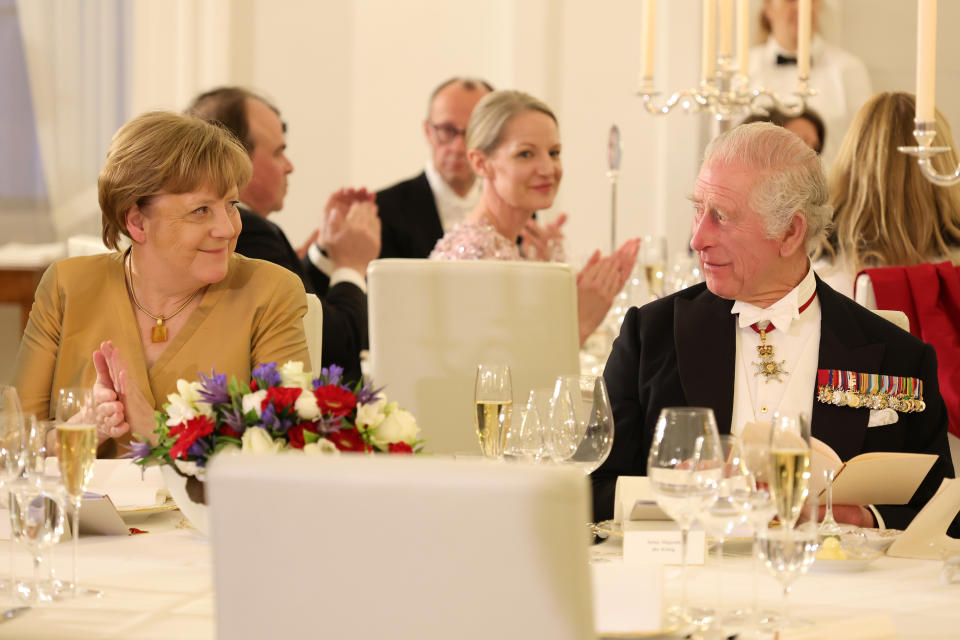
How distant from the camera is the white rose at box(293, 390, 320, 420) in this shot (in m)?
1.64

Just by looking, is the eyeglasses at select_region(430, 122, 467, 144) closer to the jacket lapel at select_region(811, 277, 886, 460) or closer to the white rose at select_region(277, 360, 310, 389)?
the jacket lapel at select_region(811, 277, 886, 460)

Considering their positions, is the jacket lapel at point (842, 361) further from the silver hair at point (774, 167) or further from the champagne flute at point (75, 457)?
the champagne flute at point (75, 457)

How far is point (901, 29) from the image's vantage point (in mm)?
6066

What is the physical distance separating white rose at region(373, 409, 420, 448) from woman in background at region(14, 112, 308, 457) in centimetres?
92

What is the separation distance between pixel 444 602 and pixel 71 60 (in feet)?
16.7

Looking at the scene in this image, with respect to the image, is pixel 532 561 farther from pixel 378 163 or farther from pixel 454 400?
pixel 378 163

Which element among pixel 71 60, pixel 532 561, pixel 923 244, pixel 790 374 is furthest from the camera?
pixel 71 60

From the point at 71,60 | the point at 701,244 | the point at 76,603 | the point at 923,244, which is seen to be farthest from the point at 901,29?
the point at 76,603

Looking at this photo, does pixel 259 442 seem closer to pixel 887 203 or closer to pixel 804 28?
pixel 887 203

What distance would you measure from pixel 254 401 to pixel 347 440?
0.13m

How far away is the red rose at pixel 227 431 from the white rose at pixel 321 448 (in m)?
0.10

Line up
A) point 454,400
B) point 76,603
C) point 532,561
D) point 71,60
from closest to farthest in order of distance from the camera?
point 532,561 → point 76,603 → point 454,400 → point 71,60

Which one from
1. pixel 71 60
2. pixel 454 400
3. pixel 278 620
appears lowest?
pixel 454 400

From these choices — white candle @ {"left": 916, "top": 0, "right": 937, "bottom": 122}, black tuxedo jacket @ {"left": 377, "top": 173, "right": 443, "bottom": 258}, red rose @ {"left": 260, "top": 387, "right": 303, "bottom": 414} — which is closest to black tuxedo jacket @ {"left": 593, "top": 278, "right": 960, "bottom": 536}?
white candle @ {"left": 916, "top": 0, "right": 937, "bottom": 122}
